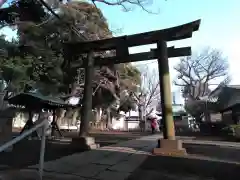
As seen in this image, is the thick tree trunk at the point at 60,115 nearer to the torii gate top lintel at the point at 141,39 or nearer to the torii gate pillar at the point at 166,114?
the torii gate top lintel at the point at 141,39

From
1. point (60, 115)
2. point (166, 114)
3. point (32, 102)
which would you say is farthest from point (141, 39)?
point (60, 115)

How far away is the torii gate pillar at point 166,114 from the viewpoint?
9461 mm

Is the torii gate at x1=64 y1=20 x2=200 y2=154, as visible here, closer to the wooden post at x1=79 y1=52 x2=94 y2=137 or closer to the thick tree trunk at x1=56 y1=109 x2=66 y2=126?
the wooden post at x1=79 y1=52 x2=94 y2=137

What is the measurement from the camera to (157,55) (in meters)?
10.8

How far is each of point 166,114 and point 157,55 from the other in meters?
2.45

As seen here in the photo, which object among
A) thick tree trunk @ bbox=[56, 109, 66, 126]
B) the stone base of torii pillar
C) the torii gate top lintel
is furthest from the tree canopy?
the stone base of torii pillar

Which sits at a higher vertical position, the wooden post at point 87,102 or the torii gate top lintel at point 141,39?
the torii gate top lintel at point 141,39

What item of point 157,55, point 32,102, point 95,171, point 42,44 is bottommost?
point 95,171

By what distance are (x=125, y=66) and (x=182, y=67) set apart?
2109 centimetres

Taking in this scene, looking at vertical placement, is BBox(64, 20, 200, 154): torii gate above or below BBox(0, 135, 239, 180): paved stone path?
above

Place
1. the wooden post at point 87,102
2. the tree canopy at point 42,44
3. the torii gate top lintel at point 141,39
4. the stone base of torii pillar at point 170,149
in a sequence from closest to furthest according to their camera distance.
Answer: the stone base of torii pillar at point 170,149 → the torii gate top lintel at point 141,39 → the wooden post at point 87,102 → the tree canopy at point 42,44

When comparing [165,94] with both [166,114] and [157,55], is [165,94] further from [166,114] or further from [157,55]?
[157,55]

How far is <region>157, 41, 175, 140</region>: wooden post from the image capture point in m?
9.84

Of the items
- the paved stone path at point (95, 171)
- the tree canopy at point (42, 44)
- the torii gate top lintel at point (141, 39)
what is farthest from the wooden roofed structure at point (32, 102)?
the paved stone path at point (95, 171)
